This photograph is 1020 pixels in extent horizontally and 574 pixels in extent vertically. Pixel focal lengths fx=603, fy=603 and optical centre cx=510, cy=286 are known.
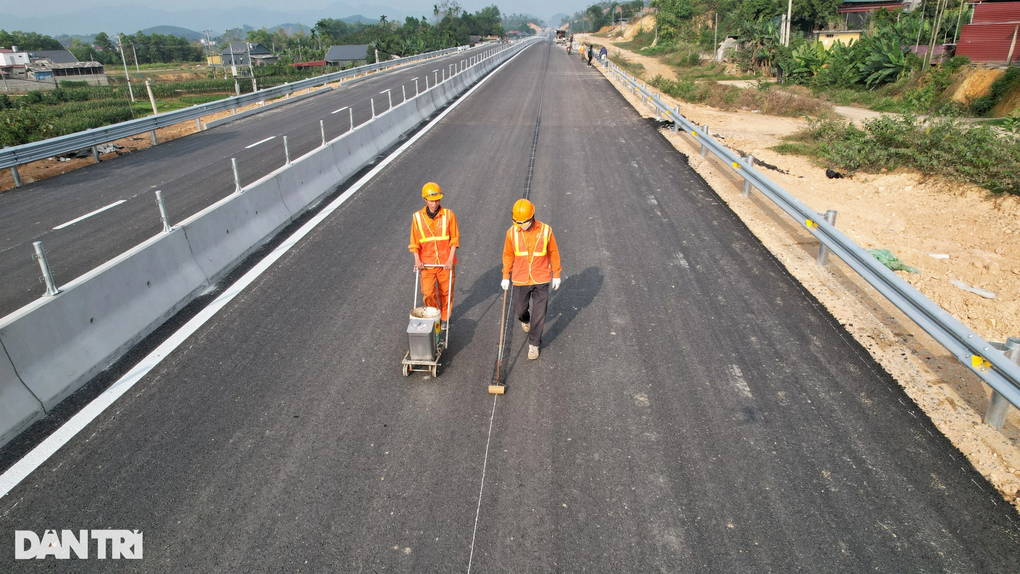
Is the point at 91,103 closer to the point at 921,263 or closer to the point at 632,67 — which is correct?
the point at 632,67

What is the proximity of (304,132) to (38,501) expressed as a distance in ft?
59.2

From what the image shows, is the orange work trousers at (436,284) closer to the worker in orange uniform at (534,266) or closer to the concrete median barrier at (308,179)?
the worker in orange uniform at (534,266)

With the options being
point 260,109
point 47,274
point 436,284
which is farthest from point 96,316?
point 260,109

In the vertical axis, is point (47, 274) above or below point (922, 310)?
above

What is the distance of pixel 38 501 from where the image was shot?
14.1 feet

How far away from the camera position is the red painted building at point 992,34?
23.3 m

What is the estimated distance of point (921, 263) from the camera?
353 inches

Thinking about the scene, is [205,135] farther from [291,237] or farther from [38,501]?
[38,501]

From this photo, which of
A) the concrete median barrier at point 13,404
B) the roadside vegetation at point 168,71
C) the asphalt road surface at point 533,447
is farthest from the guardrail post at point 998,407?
the roadside vegetation at point 168,71

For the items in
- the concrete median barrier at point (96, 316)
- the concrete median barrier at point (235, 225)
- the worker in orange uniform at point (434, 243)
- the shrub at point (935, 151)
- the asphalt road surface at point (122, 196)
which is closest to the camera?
the concrete median barrier at point (96, 316)

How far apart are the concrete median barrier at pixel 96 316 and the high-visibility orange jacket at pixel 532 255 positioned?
4.06m

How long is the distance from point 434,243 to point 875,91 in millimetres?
27283

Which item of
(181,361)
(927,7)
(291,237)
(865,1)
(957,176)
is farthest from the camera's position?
(865,1)

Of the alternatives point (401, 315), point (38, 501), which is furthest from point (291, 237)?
point (38, 501)
